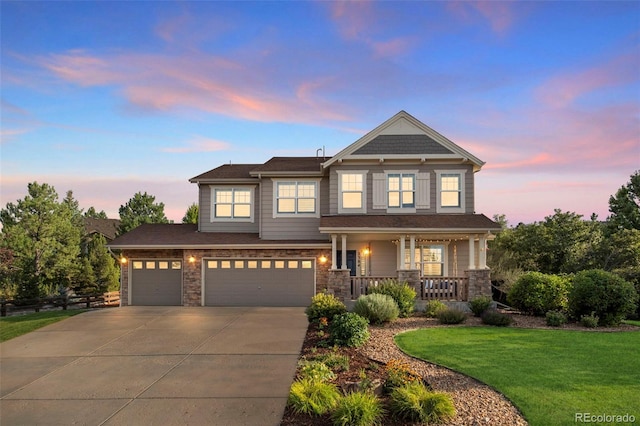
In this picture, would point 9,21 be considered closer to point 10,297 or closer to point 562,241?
point 10,297

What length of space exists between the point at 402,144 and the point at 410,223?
11.9 feet

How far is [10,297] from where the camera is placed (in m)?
21.2

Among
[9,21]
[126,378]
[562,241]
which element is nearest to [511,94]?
[562,241]

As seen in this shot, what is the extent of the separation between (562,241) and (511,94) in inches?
316

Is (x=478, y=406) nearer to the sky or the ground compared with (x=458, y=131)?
nearer to the ground

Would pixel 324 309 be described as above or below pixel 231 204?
below

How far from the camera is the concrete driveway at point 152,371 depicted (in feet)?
20.1

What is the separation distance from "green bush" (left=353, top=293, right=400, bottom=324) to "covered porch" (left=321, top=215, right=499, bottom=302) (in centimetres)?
255

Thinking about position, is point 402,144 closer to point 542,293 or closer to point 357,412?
point 542,293

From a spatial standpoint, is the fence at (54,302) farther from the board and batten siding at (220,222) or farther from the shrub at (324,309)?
the shrub at (324,309)

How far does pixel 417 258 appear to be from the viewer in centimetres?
1758

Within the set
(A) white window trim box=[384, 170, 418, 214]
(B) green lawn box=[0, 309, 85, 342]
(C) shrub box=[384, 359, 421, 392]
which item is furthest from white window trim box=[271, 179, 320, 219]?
(C) shrub box=[384, 359, 421, 392]

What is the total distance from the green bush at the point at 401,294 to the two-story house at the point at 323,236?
274 cm

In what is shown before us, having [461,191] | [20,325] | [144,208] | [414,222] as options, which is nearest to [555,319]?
[414,222]
